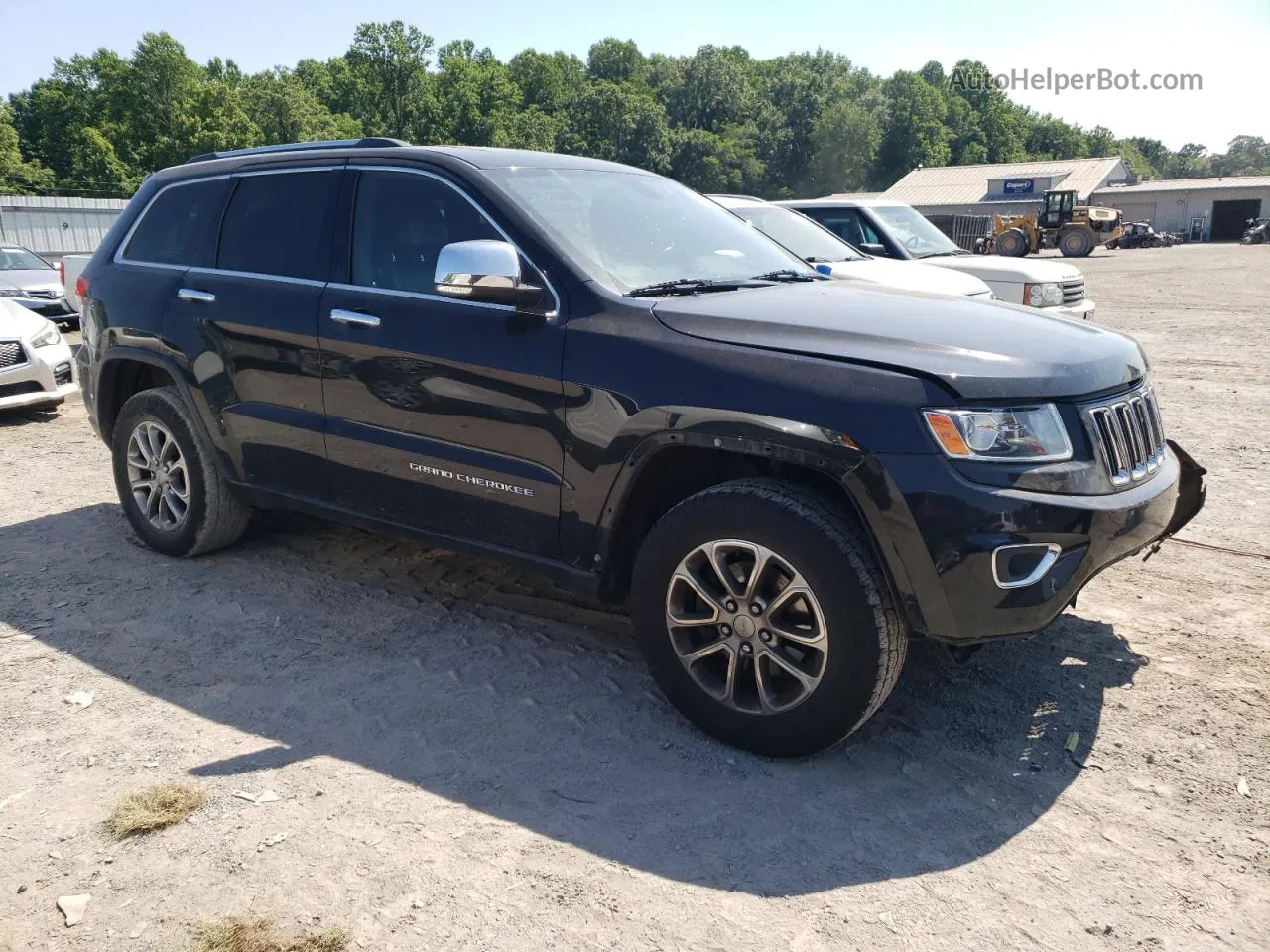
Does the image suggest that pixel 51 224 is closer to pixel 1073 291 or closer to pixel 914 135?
pixel 1073 291

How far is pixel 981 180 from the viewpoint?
75.9 meters

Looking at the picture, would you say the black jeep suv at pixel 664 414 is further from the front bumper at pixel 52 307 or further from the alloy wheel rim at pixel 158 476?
the front bumper at pixel 52 307

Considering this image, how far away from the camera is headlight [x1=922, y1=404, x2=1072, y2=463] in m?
2.83

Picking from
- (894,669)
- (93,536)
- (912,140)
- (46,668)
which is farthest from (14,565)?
(912,140)

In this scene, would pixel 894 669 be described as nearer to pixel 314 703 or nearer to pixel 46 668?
pixel 314 703

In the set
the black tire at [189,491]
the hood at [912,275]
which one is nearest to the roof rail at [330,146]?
the black tire at [189,491]

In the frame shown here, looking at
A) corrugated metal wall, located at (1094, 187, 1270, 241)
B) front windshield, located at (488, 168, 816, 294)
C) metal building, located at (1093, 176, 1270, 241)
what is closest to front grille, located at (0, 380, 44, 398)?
front windshield, located at (488, 168, 816, 294)

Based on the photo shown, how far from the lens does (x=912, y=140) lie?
4887 inches

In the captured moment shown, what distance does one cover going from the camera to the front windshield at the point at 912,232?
440 inches

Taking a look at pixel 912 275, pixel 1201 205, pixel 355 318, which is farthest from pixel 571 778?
pixel 1201 205

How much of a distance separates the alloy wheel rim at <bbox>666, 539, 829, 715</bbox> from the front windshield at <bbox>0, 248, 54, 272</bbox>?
1671 centimetres

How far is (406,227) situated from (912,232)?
346 inches

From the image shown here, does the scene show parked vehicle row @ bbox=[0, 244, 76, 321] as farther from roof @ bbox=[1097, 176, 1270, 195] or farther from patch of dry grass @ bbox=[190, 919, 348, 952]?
roof @ bbox=[1097, 176, 1270, 195]

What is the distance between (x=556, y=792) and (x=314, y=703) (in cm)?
109
